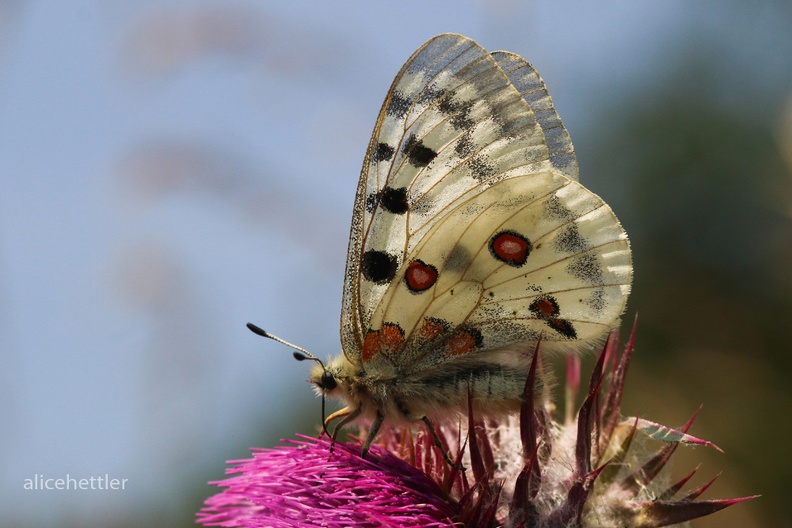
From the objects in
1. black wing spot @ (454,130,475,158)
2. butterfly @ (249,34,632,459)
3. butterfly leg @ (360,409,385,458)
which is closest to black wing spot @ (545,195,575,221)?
butterfly @ (249,34,632,459)

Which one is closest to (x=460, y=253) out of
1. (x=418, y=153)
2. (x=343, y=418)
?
(x=418, y=153)

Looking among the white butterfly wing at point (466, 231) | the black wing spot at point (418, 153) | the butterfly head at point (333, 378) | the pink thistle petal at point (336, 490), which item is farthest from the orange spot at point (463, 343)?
the black wing spot at point (418, 153)

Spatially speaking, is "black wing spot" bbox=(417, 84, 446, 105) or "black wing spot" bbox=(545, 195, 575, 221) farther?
"black wing spot" bbox=(417, 84, 446, 105)

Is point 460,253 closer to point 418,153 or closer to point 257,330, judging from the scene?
point 418,153

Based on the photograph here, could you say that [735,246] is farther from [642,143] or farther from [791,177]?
[791,177]

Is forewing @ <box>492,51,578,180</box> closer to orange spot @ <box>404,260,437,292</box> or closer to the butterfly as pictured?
the butterfly

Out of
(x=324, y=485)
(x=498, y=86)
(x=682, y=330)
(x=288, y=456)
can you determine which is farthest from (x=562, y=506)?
(x=682, y=330)

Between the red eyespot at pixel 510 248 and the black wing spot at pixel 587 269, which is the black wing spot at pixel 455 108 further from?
the black wing spot at pixel 587 269
